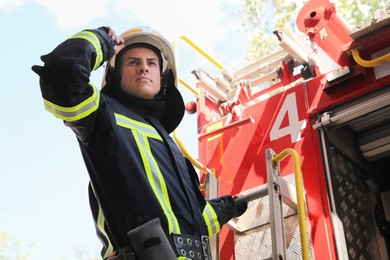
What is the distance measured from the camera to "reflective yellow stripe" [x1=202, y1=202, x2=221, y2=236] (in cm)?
289

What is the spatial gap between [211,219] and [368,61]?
4.79 feet

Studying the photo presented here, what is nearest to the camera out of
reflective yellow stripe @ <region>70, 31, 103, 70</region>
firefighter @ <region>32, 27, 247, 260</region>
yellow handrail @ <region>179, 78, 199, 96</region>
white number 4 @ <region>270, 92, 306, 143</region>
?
firefighter @ <region>32, 27, 247, 260</region>

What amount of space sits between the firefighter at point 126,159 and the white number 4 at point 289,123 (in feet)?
3.56

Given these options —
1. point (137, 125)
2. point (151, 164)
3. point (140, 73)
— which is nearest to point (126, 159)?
point (151, 164)

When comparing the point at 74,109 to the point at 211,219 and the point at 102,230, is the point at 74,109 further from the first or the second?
the point at 211,219

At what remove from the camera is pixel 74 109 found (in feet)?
7.56

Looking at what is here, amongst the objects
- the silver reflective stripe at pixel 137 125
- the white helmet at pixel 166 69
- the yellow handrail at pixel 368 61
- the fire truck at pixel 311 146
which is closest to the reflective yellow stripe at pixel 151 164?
the silver reflective stripe at pixel 137 125

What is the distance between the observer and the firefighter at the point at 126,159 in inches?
89.2

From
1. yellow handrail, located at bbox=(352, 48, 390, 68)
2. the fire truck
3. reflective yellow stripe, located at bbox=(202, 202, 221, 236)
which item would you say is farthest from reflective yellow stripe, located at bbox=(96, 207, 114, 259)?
yellow handrail, located at bbox=(352, 48, 390, 68)

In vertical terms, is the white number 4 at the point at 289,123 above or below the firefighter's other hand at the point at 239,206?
above

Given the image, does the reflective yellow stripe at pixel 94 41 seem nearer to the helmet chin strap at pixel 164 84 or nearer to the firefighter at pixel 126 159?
the firefighter at pixel 126 159

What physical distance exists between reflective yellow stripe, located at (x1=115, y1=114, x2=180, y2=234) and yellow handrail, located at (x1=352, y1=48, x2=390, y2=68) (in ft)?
4.88

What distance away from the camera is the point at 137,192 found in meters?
2.43

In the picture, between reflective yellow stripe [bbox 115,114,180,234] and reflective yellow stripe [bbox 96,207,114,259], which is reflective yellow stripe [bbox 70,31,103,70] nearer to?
reflective yellow stripe [bbox 115,114,180,234]
